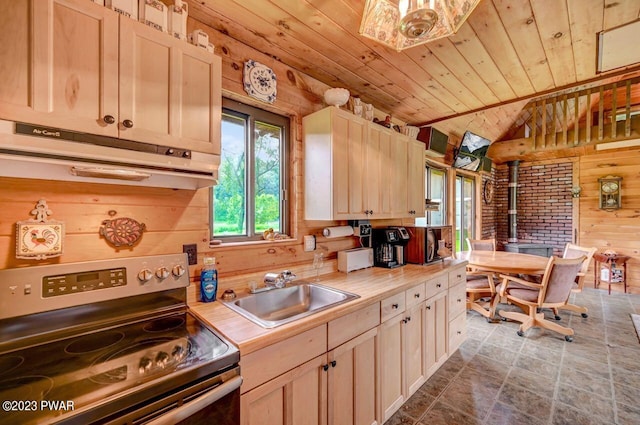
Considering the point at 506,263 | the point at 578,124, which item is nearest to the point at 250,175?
the point at 506,263

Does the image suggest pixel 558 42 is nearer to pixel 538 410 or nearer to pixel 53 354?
pixel 538 410

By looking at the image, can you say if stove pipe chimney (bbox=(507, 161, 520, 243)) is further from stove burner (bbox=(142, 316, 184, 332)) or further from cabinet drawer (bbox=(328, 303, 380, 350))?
stove burner (bbox=(142, 316, 184, 332))

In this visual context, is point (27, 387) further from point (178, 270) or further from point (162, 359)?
point (178, 270)

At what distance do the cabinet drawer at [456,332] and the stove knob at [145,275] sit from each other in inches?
95.0

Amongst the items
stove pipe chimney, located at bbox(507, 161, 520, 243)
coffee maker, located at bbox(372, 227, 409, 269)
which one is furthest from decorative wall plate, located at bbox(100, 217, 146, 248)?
stove pipe chimney, located at bbox(507, 161, 520, 243)

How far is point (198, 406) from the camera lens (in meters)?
0.92

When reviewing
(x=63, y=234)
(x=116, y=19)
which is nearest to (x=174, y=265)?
(x=63, y=234)

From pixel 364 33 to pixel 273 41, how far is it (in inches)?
26.0

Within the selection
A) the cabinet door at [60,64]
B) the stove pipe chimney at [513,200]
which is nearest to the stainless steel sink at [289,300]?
the cabinet door at [60,64]

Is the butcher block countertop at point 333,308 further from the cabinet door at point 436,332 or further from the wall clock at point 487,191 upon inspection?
the wall clock at point 487,191

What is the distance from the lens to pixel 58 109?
95cm

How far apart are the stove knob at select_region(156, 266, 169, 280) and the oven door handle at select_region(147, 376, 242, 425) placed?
2.11 feet

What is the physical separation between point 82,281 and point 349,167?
166 cm

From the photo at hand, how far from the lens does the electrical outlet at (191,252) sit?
5.04ft
